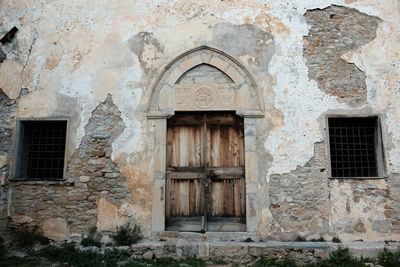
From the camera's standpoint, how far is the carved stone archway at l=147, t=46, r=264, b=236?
6145 millimetres

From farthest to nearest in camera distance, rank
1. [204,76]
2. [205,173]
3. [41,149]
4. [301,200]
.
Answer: [41,149] < [204,76] < [205,173] < [301,200]

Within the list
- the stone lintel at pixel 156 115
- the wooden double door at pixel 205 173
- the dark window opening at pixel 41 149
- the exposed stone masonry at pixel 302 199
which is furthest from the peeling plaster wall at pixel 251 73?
the wooden double door at pixel 205 173

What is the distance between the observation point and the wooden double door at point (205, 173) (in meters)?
6.23

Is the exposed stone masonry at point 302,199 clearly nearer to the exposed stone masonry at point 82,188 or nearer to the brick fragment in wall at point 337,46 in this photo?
the brick fragment in wall at point 337,46

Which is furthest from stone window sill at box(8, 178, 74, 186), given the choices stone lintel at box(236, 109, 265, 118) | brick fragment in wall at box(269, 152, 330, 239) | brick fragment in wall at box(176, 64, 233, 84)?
brick fragment in wall at box(269, 152, 330, 239)

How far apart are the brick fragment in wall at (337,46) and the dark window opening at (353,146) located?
0.47 meters

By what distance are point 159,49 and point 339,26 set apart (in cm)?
351

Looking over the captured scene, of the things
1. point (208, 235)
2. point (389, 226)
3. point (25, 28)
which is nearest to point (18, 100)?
point (25, 28)

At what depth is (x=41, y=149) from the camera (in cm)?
665

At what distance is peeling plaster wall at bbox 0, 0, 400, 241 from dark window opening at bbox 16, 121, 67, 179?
258 millimetres

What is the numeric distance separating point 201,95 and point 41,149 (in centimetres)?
337

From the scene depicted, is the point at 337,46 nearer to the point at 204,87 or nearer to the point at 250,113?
the point at 250,113

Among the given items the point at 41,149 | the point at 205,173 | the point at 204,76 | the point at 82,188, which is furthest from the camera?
the point at 41,149

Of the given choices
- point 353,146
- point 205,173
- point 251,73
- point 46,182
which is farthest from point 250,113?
point 46,182
